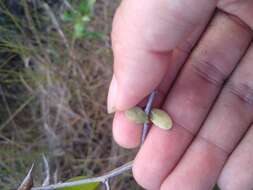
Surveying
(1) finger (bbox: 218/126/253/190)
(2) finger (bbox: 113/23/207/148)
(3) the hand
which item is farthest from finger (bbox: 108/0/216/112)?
(1) finger (bbox: 218/126/253/190)

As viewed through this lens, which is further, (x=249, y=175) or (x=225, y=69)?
(x=225, y=69)

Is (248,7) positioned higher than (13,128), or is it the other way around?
(248,7)

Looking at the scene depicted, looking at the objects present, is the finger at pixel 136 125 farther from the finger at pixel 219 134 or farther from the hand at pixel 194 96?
the finger at pixel 219 134

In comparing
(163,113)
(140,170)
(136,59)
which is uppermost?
(136,59)

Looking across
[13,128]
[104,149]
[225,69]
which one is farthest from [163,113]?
[13,128]

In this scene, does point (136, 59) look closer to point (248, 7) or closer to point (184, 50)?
point (184, 50)

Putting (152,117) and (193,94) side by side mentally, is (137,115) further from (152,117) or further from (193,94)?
(193,94)
